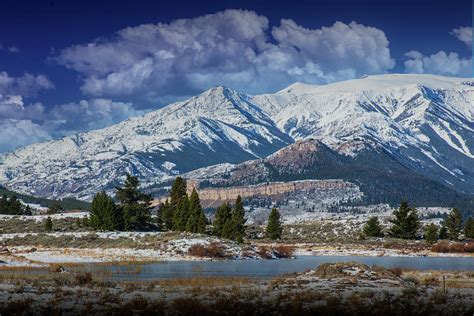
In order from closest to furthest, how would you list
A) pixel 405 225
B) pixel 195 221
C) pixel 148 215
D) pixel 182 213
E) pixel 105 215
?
pixel 105 215 → pixel 195 221 → pixel 182 213 → pixel 148 215 → pixel 405 225

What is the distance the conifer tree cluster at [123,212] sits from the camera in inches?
5192

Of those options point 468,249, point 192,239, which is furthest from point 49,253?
point 468,249

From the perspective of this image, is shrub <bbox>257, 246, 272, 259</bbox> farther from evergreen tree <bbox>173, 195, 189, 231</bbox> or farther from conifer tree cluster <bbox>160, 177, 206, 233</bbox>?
evergreen tree <bbox>173, 195, 189, 231</bbox>

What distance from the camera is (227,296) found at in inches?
1666

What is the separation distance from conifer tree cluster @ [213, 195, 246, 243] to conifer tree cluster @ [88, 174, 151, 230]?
15.0 metres

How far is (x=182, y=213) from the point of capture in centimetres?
13900

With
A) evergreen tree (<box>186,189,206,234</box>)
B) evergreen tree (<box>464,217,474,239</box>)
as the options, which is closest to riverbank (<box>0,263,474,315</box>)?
evergreen tree (<box>186,189,206,234</box>)

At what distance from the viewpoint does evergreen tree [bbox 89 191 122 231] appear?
131000mm

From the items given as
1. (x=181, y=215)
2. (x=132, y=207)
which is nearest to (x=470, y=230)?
(x=181, y=215)

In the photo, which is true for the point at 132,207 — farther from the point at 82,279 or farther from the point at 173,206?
the point at 82,279

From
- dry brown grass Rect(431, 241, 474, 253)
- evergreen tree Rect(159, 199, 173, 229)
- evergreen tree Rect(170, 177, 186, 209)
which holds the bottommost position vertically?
dry brown grass Rect(431, 241, 474, 253)

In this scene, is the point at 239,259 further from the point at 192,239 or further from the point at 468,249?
the point at 468,249

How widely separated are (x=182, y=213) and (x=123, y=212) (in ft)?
41.1

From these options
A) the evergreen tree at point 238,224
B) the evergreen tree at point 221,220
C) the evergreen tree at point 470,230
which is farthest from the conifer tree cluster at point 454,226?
the evergreen tree at point 221,220
